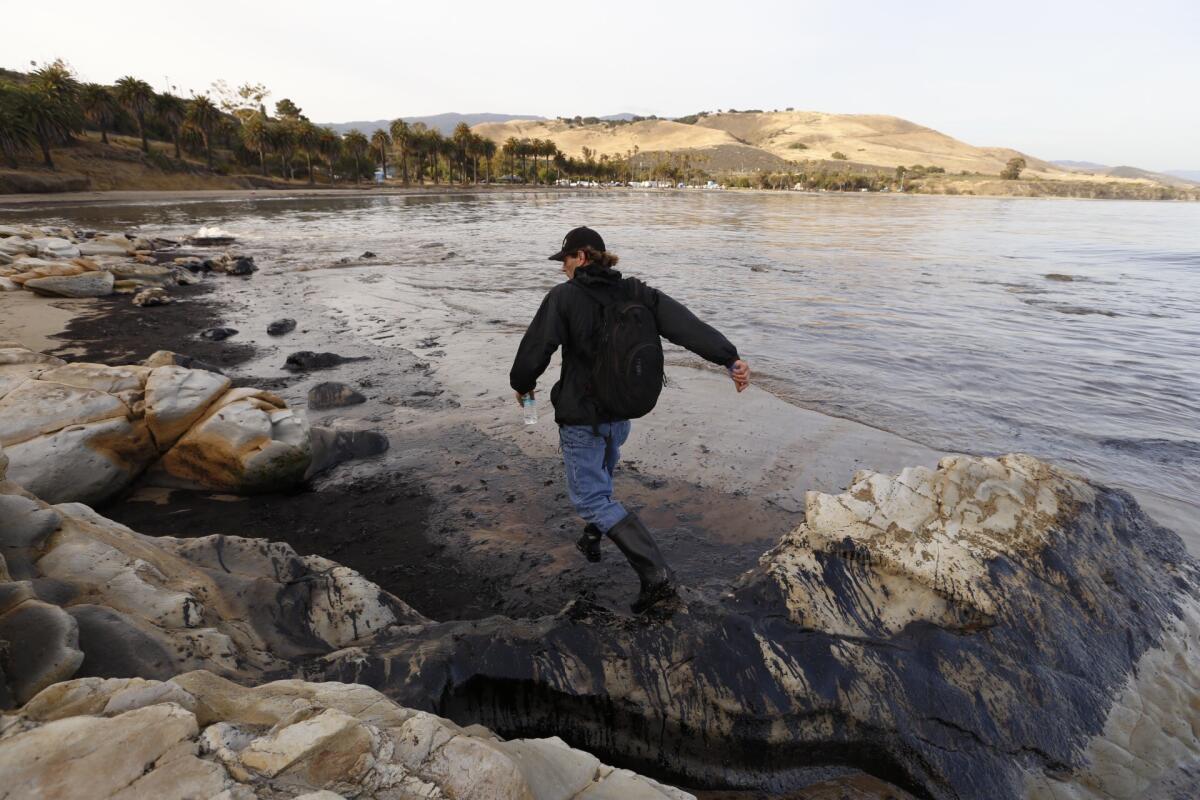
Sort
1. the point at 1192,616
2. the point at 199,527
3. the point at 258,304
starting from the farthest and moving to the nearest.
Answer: the point at 258,304 < the point at 199,527 < the point at 1192,616

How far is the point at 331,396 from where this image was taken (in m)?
8.09

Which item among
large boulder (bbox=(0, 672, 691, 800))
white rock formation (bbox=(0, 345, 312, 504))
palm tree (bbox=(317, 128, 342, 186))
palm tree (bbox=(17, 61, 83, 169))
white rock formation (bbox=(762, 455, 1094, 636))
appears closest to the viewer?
large boulder (bbox=(0, 672, 691, 800))

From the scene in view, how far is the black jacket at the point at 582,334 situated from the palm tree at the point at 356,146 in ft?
356

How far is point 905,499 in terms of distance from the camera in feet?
12.6

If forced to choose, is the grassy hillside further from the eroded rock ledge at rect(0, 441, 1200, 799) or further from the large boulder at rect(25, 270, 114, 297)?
the eroded rock ledge at rect(0, 441, 1200, 799)

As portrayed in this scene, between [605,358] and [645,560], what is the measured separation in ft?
4.32

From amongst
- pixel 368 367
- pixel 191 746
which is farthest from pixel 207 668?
pixel 368 367

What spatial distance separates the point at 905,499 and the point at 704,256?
74.5 feet

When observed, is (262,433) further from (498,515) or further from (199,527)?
(498,515)

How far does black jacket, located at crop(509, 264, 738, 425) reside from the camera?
3635mm

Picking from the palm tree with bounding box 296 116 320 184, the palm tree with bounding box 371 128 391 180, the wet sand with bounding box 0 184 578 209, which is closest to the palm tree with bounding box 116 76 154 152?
the wet sand with bounding box 0 184 578 209

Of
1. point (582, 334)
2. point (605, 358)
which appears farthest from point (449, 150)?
point (605, 358)

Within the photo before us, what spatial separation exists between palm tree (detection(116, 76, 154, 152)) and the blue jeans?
86904 mm

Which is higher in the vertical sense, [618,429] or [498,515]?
[618,429]
